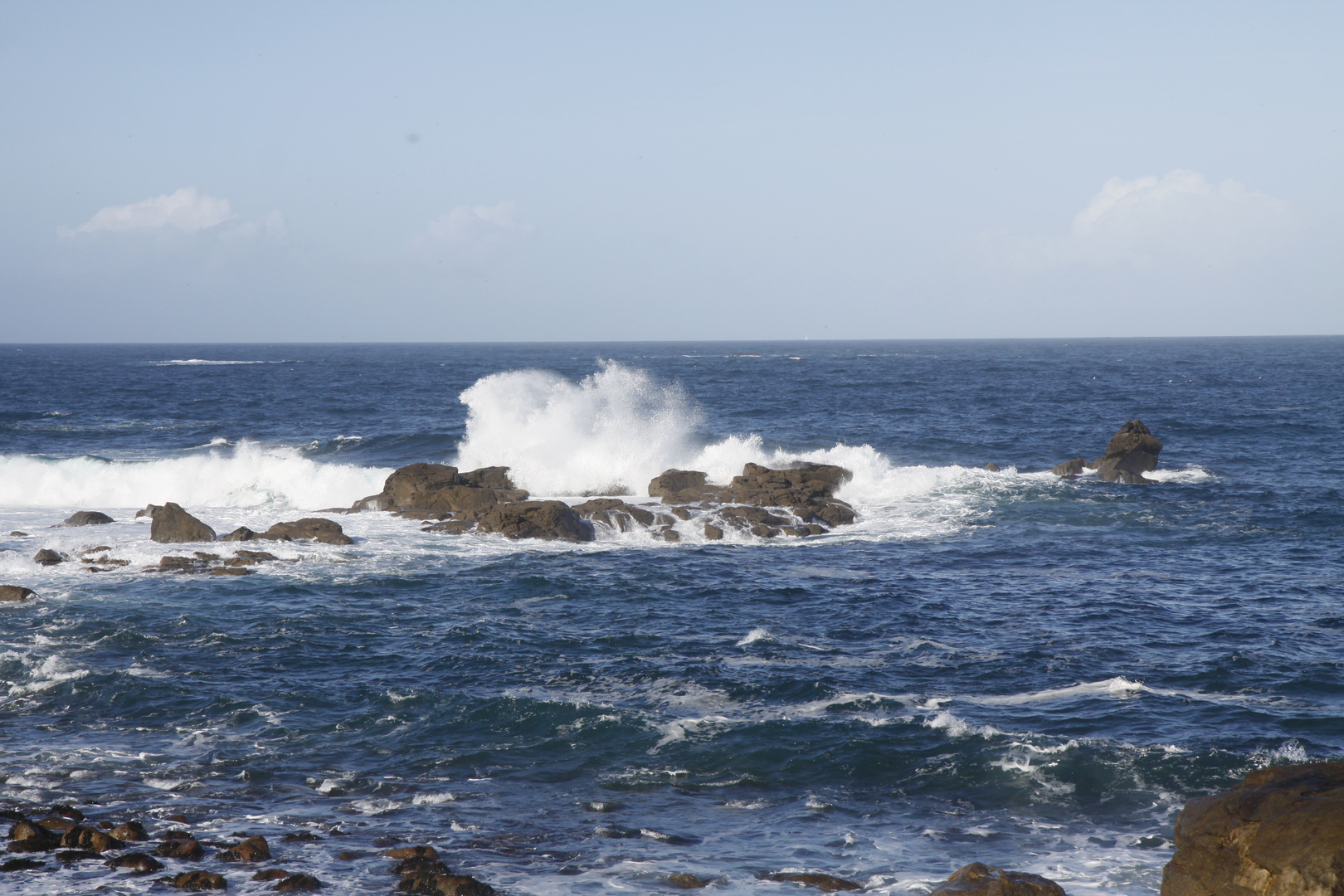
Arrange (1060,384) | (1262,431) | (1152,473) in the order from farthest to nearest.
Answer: (1060,384)
(1262,431)
(1152,473)

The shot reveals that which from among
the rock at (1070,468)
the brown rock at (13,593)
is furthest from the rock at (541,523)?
the rock at (1070,468)

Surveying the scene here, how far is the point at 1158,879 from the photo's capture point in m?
8.84

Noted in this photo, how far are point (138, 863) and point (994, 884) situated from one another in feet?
24.3

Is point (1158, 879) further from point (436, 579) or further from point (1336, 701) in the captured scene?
point (436, 579)

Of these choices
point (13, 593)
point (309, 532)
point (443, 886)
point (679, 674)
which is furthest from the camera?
point (309, 532)

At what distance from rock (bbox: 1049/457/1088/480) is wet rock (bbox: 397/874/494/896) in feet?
92.0

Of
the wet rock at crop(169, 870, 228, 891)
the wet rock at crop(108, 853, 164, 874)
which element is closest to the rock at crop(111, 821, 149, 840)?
the wet rock at crop(108, 853, 164, 874)

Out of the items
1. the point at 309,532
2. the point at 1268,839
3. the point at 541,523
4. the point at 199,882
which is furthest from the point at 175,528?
the point at 1268,839

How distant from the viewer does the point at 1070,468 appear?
1293 inches

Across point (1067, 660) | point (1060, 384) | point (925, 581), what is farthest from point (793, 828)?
point (1060, 384)

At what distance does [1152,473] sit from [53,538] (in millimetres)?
31757

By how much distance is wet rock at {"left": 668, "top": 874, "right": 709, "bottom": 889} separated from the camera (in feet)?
28.6

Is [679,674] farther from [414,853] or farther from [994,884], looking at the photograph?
[994,884]

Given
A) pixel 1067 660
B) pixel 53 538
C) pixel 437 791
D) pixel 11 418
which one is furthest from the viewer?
pixel 11 418
